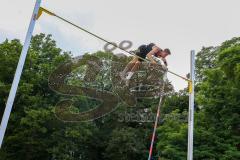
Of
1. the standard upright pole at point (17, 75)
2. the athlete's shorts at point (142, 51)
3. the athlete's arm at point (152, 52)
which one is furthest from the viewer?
the athlete's shorts at point (142, 51)

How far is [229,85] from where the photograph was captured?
16.8m

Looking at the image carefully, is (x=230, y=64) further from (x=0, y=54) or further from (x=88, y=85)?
(x=0, y=54)

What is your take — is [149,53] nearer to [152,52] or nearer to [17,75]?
[152,52]

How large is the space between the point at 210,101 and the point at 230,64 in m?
1.77

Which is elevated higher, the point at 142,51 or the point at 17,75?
the point at 142,51

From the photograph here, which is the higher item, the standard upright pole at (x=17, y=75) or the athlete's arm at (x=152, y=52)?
the athlete's arm at (x=152, y=52)
